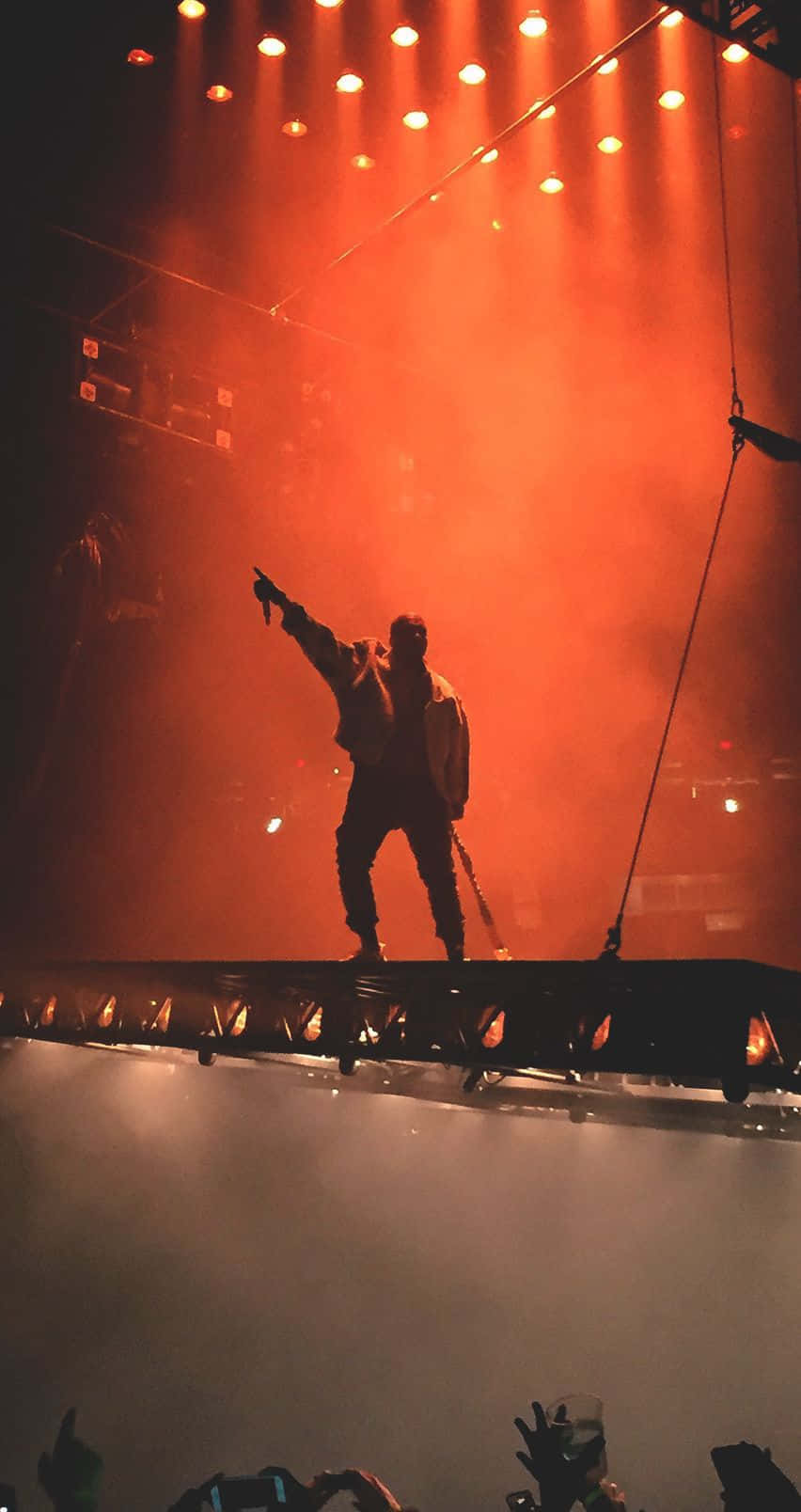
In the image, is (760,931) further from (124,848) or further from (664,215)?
(664,215)

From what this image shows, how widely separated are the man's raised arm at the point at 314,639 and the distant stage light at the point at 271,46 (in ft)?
11.0

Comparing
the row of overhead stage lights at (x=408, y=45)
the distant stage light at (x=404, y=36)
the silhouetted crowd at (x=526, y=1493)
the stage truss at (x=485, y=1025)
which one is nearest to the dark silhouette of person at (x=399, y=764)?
the stage truss at (x=485, y=1025)

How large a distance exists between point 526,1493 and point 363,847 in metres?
2.17

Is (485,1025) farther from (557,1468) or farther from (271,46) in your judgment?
(271,46)

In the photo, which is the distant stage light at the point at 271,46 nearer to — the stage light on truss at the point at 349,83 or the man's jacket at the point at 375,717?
the stage light on truss at the point at 349,83

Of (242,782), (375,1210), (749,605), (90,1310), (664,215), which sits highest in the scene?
(664,215)

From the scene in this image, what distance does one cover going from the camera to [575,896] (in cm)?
732

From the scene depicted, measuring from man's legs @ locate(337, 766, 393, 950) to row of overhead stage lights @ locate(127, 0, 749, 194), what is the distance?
3790 mm

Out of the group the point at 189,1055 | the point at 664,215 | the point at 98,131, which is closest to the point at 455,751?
the point at 189,1055

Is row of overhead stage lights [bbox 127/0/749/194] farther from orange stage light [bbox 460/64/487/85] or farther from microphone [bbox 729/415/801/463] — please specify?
microphone [bbox 729/415/801/463]

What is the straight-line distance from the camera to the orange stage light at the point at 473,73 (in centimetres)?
650

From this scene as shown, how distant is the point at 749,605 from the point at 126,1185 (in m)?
4.96

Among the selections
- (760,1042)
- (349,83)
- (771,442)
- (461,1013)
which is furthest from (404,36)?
(760,1042)

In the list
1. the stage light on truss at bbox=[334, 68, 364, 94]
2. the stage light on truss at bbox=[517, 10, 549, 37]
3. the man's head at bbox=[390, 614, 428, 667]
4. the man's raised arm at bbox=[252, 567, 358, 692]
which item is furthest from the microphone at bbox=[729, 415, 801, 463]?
the stage light on truss at bbox=[334, 68, 364, 94]
